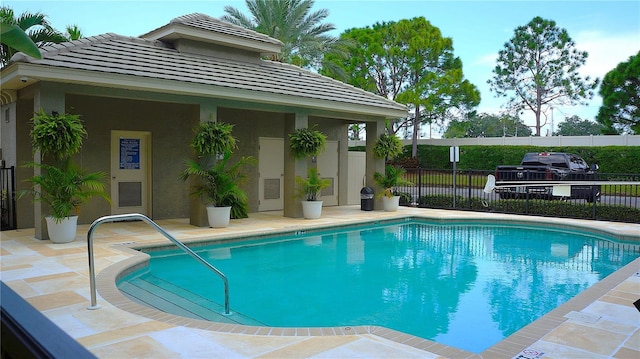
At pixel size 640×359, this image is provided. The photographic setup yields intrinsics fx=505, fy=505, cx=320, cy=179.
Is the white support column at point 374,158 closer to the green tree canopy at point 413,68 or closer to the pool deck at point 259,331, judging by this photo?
the pool deck at point 259,331

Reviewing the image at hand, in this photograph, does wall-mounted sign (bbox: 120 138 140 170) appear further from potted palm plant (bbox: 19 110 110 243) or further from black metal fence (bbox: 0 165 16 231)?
potted palm plant (bbox: 19 110 110 243)

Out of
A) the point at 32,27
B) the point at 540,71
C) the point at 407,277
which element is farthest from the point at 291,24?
the point at 540,71

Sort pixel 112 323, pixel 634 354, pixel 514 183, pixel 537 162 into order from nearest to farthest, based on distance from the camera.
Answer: pixel 634 354, pixel 112 323, pixel 514 183, pixel 537 162

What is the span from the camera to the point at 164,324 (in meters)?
4.72

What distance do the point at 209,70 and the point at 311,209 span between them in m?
4.22

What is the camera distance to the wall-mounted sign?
39.1 ft

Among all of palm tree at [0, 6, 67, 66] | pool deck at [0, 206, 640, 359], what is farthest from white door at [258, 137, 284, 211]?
pool deck at [0, 206, 640, 359]

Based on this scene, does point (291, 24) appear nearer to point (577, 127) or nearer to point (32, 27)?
point (32, 27)

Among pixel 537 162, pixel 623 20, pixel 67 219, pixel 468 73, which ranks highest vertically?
pixel 468 73

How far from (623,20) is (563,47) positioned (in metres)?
25.0

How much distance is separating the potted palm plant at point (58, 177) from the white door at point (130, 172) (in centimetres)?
277

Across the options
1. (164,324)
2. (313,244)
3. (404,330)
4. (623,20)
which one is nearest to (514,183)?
(623,20)

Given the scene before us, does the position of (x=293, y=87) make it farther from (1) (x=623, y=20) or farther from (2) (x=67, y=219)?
(1) (x=623, y=20)

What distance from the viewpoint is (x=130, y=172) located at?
12.1 meters
